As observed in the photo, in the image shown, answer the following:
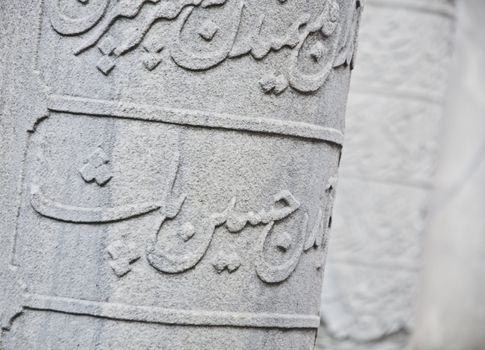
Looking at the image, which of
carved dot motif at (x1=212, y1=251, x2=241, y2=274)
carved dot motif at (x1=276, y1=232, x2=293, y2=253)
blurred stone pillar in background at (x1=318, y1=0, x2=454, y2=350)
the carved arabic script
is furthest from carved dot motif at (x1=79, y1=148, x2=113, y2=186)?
blurred stone pillar in background at (x1=318, y1=0, x2=454, y2=350)

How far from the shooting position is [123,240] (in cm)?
286

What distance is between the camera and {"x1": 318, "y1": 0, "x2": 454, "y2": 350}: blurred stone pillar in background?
6.34 meters

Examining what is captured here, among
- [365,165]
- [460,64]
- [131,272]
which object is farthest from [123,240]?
[460,64]

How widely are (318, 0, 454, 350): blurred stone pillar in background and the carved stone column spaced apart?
342 cm

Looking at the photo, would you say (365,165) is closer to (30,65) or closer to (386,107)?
(386,107)

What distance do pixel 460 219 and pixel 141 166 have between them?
17.1ft

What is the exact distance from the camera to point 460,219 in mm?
7891

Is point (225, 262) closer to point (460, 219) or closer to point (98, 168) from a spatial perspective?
point (98, 168)

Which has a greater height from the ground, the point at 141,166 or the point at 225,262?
the point at 141,166

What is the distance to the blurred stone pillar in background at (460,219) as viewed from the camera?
7.77 meters

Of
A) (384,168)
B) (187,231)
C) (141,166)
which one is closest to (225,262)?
(187,231)

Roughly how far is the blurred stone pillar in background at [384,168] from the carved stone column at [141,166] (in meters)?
3.42

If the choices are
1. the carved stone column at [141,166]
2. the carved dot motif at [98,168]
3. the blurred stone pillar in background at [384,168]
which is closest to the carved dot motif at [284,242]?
the carved stone column at [141,166]

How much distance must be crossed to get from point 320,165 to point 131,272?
462 millimetres
